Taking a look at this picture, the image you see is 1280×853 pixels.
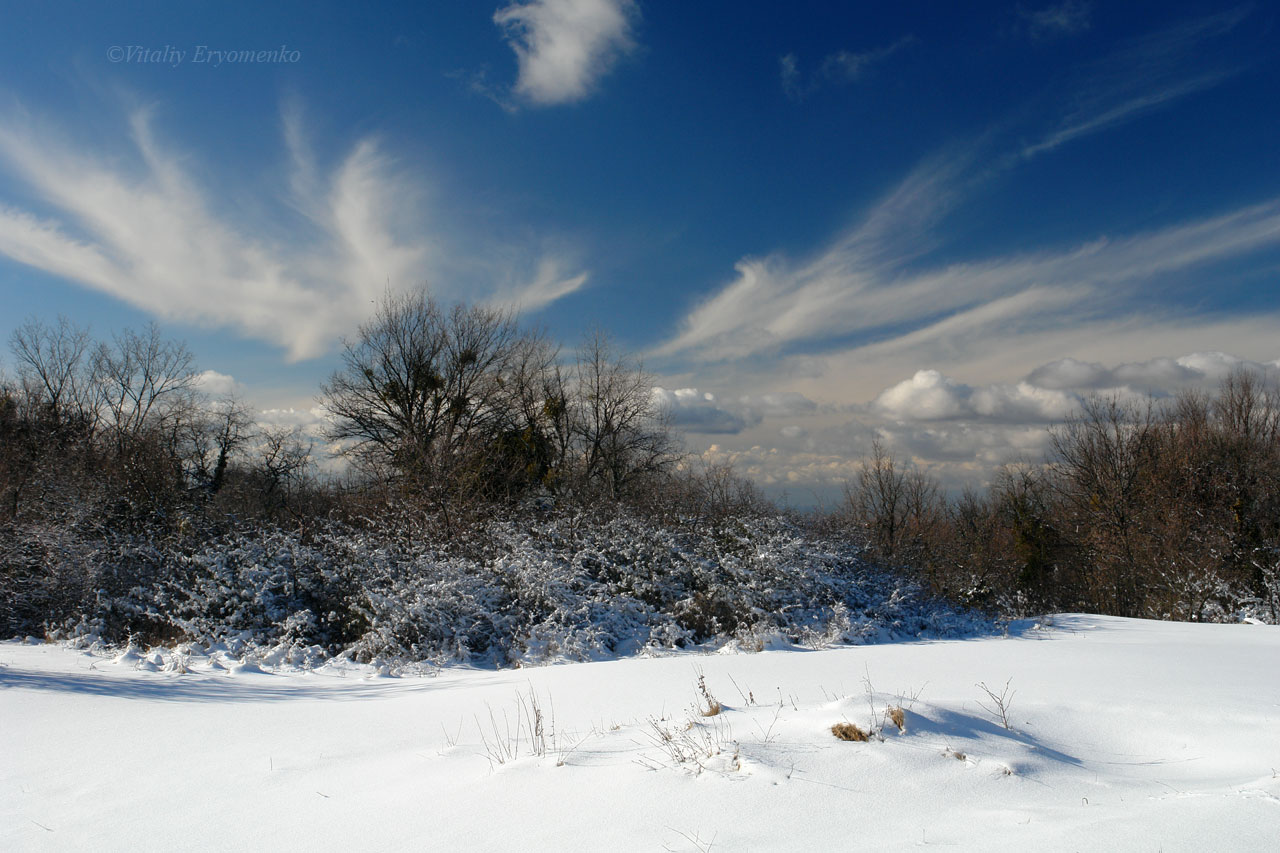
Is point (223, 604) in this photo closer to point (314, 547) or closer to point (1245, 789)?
point (314, 547)


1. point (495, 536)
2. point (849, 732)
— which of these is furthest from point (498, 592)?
point (849, 732)

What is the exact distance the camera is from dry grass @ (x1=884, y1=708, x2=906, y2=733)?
3609 millimetres

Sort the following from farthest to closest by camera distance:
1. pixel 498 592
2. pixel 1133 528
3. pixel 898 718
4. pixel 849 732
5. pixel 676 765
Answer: pixel 1133 528 < pixel 498 592 < pixel 898 718 < pixel 849 732 < pixel 676 765

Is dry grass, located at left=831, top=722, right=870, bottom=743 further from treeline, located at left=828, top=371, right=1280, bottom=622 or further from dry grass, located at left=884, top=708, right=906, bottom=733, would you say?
treeline, located at left=828, top=371, right=1280, bottom=622

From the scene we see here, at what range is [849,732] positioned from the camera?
3533 millimetres

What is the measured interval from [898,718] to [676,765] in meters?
1.27

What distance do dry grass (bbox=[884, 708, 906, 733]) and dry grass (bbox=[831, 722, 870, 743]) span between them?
0.25 meters

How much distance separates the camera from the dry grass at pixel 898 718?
142 inches

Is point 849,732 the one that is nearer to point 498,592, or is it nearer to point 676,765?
point 676,765

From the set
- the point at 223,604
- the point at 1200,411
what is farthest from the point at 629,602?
the point at 1200,411

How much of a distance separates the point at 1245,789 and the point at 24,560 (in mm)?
15859

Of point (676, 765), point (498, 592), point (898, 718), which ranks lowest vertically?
point (676, 765)

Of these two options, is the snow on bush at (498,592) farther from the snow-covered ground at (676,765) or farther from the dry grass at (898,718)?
the dry grass at (898,718)

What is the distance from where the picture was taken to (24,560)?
11.5 metres
